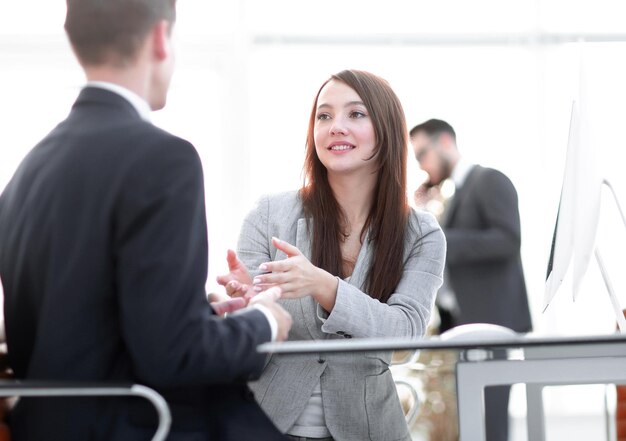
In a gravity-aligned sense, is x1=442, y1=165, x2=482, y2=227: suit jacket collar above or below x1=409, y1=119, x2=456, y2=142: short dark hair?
below

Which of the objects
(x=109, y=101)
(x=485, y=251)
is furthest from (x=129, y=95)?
(x=485, y=251)

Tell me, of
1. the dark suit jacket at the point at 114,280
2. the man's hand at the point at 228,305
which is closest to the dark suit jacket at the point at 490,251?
the man's hand at the point at 228,305

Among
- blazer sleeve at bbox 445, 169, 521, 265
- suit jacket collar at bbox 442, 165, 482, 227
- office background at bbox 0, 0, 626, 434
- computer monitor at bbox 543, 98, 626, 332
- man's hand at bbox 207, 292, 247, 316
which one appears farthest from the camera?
office background at bbox 0, 0, 626, 434

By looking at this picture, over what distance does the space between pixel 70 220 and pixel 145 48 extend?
302mm

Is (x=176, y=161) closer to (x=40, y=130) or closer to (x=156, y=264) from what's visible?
(x=156, y=264)

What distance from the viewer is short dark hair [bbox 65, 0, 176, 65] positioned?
1467 millimetres

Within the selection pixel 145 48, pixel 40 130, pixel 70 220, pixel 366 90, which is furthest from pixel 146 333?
pixel 40 130

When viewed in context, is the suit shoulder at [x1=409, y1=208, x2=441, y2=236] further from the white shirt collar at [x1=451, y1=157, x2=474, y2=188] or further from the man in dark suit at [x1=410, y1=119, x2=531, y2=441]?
the white shirt collar at [x1=451, y1=157, x2=474, y2=188]

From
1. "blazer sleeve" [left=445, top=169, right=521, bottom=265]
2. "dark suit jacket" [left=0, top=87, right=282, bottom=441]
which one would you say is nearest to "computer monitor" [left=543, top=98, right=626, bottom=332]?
Result: "dark suit jacket" [left=0, top=87, right=282, bottom=441]

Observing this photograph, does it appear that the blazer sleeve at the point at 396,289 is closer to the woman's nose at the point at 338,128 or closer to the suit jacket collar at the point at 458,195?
the woman's nose at the point at 338,128

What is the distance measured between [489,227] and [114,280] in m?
2.51

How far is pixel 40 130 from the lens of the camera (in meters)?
5.14

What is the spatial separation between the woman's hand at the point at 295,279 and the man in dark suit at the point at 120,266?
0.36 m

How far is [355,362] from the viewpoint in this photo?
211cm
